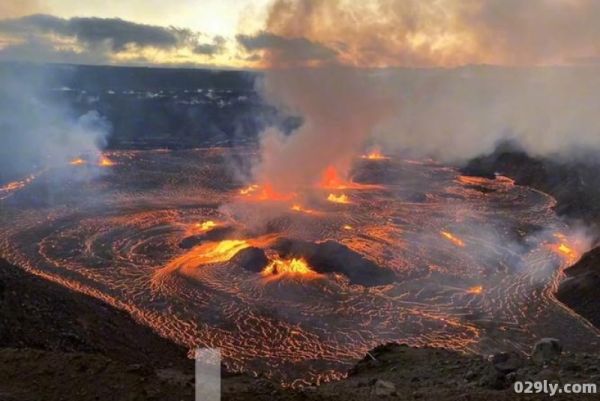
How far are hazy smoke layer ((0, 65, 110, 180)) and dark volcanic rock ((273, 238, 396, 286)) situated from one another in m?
47.5

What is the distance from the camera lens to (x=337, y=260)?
3700 centimetres

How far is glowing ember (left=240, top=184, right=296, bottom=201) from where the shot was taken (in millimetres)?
57500

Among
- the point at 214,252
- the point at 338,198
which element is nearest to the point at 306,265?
the point at 214,252

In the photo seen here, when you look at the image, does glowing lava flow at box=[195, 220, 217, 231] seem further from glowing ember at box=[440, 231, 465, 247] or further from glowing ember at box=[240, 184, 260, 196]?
glowing ember at box=[440, 231, 465, 247]

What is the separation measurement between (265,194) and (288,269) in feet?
80.4

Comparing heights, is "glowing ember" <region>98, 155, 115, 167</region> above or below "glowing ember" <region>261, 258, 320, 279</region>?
below

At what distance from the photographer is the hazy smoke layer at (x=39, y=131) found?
8019 cm

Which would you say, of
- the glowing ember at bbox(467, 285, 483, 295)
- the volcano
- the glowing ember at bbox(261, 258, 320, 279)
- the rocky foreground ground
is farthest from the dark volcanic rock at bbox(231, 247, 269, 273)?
the glowing ember at bbox(467, 285, 483, 295)

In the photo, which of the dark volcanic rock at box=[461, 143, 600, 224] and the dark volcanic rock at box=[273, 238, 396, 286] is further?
the dark volcanic rock at box=[461, 143, 600, 224]

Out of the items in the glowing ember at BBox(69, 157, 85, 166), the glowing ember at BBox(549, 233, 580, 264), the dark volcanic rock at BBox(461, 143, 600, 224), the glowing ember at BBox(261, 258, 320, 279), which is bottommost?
the glowing ember at BBox(69, 157, 85, 166)

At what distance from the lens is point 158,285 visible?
107ft

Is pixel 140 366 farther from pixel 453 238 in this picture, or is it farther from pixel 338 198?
pixel 338 198

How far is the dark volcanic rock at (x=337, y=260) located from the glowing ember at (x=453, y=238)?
33.1ft

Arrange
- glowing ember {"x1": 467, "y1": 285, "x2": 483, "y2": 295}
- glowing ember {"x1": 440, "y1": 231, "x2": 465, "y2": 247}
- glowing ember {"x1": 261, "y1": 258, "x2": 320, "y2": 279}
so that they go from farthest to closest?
glowing ember {"x1": 440, "y1": 231, "x2": 465, "y2": 247}, glowing ember {"x1": 261, "y1": 258, "x2": 320, "y2": 279}, glowing ember {"x1": 467, "y1": 285, "x2": 483, "y2": 295}
